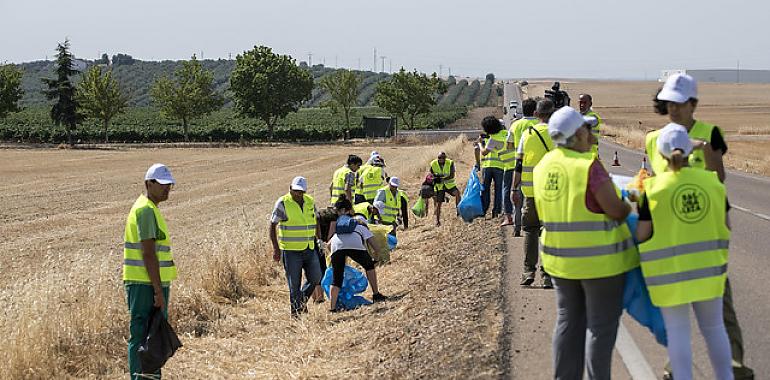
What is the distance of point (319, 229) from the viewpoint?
12.6 metres

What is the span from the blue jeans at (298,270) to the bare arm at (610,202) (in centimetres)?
634

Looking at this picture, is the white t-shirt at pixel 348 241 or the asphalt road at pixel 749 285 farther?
the white t-shirt at pixel 348 241

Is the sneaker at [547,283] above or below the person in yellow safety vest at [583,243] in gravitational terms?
below

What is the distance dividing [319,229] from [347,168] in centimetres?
338

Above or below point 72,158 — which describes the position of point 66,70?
above

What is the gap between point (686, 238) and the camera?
17.0 feet

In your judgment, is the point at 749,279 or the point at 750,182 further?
the point at 750,182

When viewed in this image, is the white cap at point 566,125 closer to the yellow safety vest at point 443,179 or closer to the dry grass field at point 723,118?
the dry grass field at point 723,118

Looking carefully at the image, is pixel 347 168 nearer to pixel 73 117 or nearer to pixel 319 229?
pixel 319 229

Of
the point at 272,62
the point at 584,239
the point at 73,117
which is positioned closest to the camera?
the point at 584,239

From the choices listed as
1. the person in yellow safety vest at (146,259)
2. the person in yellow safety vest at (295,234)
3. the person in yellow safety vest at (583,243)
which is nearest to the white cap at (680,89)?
the person in yellow safety vest at (583,243)

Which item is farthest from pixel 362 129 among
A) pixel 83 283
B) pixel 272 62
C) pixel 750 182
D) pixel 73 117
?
pixel 83 283

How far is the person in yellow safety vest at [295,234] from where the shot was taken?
36.0ft

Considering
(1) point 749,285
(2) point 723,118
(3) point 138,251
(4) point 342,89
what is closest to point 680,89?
(3) point 138,251
